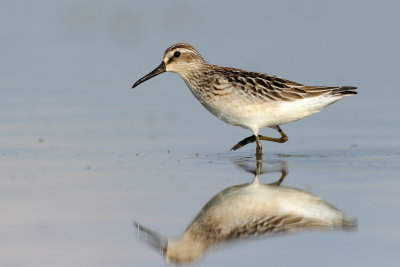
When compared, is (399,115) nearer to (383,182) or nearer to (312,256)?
(383,182)

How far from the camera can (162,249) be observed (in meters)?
8.73

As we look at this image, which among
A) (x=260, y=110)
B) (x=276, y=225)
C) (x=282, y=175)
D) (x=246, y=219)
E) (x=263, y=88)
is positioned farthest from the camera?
(x=263, y=88)

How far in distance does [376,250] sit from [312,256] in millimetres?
647

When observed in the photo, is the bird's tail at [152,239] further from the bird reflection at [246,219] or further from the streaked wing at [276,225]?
the streaked wing at [276,225]

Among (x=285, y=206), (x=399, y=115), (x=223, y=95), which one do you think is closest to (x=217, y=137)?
(x=223, y=95)

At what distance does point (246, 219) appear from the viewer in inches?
373

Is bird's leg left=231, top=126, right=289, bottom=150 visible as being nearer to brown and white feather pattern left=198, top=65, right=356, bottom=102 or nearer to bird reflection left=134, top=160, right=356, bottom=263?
brown and white feather pattern left=198, top=65, right=356, bottom=102

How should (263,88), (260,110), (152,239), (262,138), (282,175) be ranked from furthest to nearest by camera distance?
(262,138), (263,88), (260,110), (282,175), (152,239)

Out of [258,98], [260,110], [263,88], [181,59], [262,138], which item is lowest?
[262,138]

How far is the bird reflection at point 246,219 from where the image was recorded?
8.88m

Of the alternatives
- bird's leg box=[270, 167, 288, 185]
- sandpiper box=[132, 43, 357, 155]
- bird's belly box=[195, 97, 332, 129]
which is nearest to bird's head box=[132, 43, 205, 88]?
sandpiper box=[132, 43, 357, 155]

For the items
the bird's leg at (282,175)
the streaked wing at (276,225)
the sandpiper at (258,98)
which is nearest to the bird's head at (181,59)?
the sandpiper at (258,98)

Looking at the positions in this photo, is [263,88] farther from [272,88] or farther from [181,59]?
[181,59]

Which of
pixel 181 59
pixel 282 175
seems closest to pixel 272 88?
pixel 181 59
